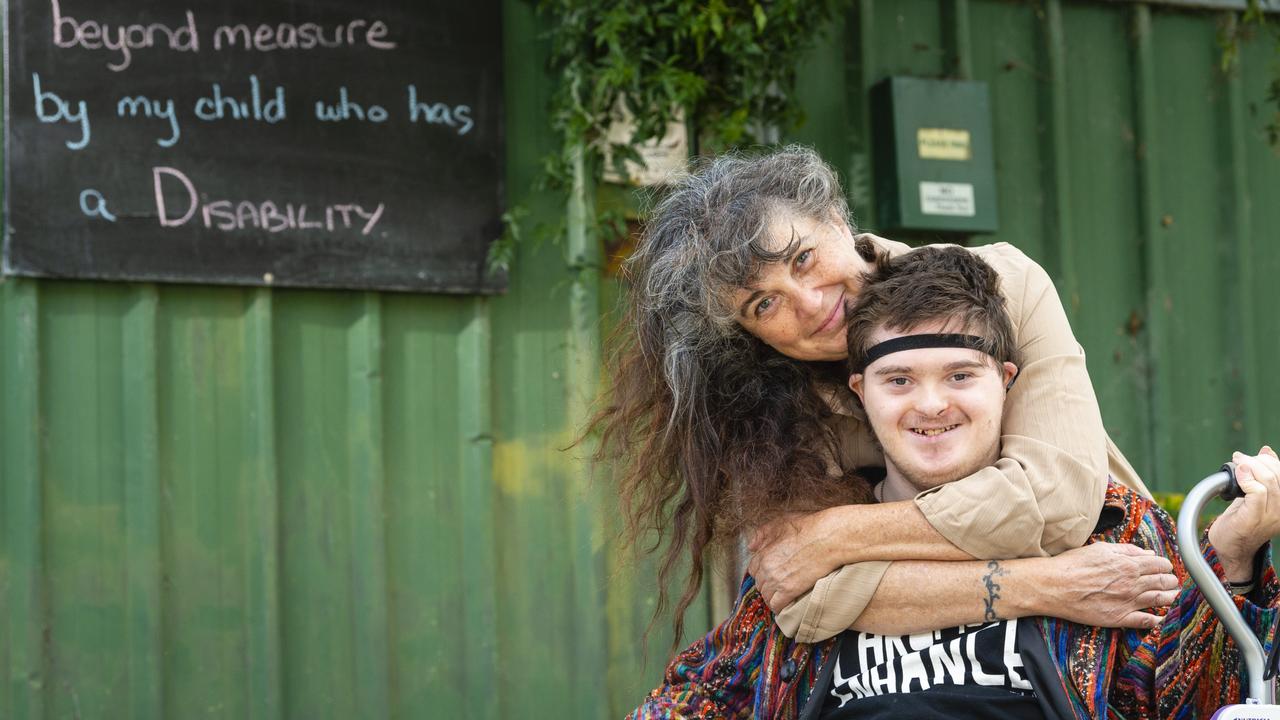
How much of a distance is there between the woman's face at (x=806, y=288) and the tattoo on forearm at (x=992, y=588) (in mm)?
432

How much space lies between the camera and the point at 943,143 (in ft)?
12.1

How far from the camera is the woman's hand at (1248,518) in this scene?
1626mm

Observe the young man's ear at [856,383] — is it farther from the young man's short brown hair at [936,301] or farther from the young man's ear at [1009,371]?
the young man's ear at [1009,371]

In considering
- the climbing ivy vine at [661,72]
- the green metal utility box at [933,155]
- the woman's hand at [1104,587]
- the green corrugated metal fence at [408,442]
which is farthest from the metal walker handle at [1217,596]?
the green metal utility box at [933,155]

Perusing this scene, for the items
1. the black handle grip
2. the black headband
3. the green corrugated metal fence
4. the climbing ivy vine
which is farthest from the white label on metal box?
the black handle grip

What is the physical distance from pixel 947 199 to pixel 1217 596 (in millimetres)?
2214

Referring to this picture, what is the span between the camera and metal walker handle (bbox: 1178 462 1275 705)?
1586mm

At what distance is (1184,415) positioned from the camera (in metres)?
4.04

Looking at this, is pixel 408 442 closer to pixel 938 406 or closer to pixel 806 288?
pixel 806 288

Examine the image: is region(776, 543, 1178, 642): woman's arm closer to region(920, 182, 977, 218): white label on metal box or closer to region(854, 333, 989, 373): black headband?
region(854, 333, 989, 373): black headband

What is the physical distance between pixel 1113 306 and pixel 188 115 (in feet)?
9.33

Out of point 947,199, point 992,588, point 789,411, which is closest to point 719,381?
point 789,411

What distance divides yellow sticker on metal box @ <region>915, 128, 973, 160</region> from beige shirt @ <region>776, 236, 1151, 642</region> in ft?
5.50

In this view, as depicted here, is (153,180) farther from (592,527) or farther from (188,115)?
(592,527)
